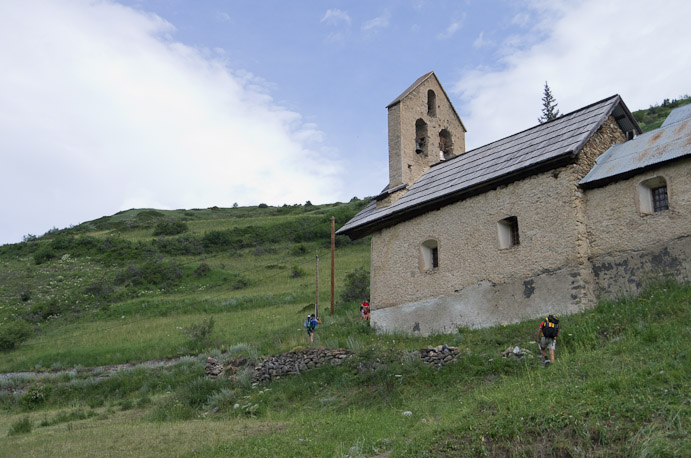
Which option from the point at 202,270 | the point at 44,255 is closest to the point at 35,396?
the point at 202,270

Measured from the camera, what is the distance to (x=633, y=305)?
485 inches

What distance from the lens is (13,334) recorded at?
3022 centimetres

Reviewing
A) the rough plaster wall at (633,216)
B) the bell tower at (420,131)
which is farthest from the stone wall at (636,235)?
the bell tower at (420,131)

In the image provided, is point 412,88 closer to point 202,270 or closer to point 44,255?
point 202,270

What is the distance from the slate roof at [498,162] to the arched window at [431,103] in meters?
2.67

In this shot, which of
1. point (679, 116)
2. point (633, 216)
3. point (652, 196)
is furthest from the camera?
point (679, 116)

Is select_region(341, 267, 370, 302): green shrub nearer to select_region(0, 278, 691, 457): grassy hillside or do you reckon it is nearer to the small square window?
select_region(0, 278, 691, 457): grassy hillside

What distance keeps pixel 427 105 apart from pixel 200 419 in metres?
13.8

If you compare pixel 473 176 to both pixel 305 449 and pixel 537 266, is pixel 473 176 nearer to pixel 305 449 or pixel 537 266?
pixel 537 266

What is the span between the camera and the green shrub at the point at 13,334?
29.7 metres

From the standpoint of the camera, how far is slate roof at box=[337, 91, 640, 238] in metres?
15.0

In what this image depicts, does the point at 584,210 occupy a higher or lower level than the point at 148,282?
lower

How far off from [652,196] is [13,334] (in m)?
30.4

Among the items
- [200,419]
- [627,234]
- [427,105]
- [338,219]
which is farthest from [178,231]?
[627,234]
